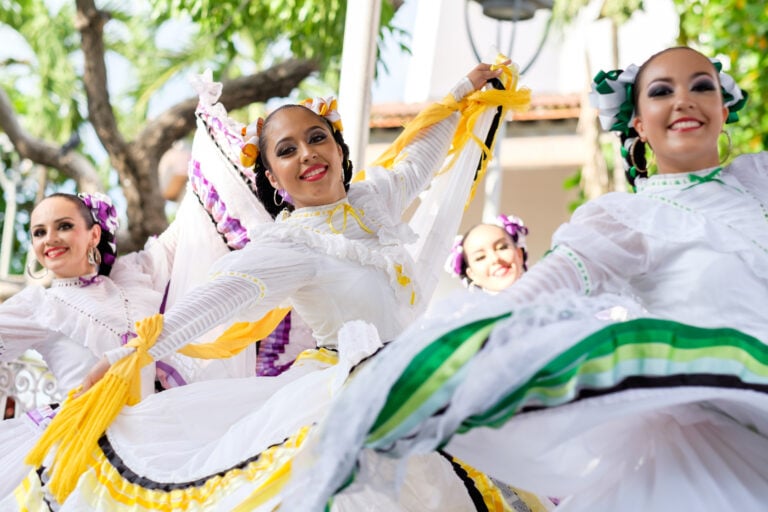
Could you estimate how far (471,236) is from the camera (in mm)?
5484

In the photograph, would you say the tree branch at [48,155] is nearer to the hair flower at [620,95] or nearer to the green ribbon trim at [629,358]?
the hair flower at [620,95]

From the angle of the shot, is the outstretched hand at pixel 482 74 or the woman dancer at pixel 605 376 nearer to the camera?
the woman dancer at pixel 605 376

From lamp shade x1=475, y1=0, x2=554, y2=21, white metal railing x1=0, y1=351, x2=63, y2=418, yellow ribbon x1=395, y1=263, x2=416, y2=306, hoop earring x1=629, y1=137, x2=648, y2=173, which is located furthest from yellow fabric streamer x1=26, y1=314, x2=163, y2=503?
lamp shade x1=475, y1=0, x2=554, y2=21

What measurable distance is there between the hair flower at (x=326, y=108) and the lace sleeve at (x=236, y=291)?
560 millimetres

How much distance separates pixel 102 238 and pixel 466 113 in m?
1.48

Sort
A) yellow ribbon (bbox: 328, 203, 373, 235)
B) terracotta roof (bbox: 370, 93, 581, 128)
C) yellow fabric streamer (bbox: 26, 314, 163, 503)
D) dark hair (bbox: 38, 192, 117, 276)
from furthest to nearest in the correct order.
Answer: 1. terracotta roof (bbox: 370, 93, 581, 128)
2. dark hair (bbox: 38, 192, 117, 276)
3. yellow ribbon (bbox: 328, 203, 373, 235)
4. yellow fabric streamer (bbox: 26, 314, 163, 503)

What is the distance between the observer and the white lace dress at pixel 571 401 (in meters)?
2.11

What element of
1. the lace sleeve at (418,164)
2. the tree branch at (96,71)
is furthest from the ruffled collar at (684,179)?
the tree branch at (96,71)

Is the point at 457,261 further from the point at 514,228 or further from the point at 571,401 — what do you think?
the point at 571,401


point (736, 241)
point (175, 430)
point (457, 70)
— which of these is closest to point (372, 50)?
point (175, 430)

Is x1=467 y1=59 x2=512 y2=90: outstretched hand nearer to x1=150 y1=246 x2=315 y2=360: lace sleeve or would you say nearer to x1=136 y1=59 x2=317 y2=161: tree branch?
x1=150 y1=246 x2=315 y2=360: lace sleeve

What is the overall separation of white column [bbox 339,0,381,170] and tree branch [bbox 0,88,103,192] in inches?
159

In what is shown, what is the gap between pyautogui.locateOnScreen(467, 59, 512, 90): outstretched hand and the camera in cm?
440

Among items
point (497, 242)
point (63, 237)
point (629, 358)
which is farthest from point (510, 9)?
point (629, 358)
